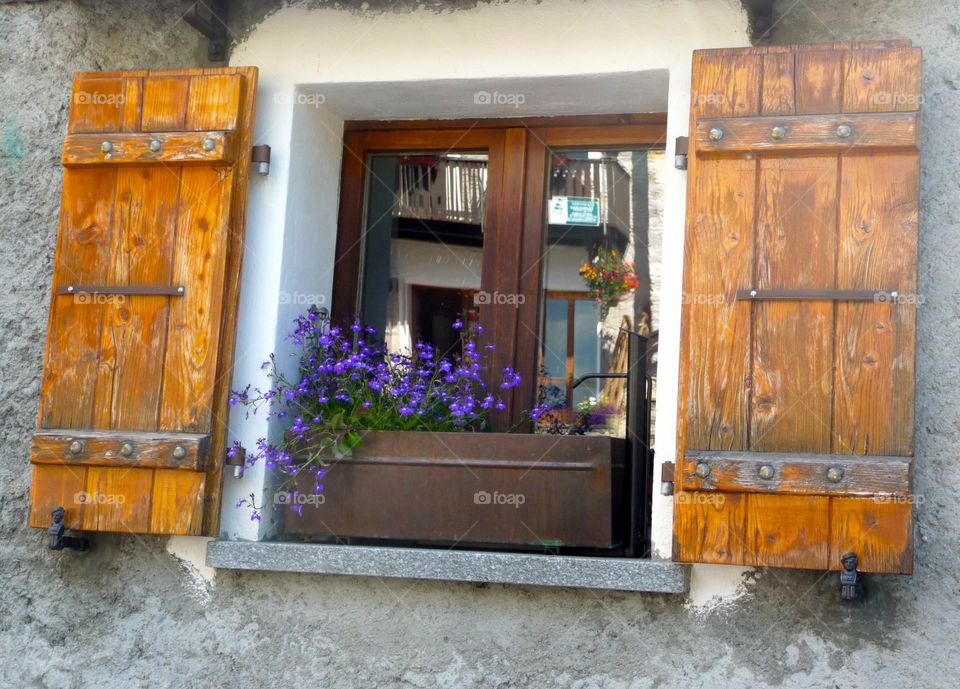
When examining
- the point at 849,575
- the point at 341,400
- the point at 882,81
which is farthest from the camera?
the point at 341,400

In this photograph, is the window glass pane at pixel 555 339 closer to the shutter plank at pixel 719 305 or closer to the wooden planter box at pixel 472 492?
the wooden planter box at pixel 472 492

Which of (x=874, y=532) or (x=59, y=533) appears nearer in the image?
(x=874, y=532)

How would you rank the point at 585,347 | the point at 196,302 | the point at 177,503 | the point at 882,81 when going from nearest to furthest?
1. the point at 882,81
2. the point at 177,503
3. the point at 196,302
4. the point at 585,347

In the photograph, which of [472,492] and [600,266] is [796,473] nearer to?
[472,492]

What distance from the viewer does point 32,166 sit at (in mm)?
3918

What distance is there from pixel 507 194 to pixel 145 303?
1308 millimetres

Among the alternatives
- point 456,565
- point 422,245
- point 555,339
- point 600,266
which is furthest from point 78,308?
point 600,266

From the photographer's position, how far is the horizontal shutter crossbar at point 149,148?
137 inches

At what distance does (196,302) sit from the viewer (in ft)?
11.4

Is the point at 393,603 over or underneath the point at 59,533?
underneath

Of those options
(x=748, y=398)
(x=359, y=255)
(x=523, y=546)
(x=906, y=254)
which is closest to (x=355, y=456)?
(x=523, y=546)

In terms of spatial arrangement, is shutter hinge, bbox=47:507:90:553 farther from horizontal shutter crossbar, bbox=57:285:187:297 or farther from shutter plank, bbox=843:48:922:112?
shutter plank, bbox=843:48:922:112

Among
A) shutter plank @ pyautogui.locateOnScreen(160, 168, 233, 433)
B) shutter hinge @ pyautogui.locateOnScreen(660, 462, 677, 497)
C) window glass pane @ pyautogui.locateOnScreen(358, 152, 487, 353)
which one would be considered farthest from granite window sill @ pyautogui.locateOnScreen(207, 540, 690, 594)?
window glass pane @ pyautogui.locateOnScreen(358, 152, 487, 353)

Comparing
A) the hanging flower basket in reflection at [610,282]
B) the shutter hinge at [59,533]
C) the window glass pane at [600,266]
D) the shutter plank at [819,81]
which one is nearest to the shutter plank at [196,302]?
the shutter hinge at [59,533]
